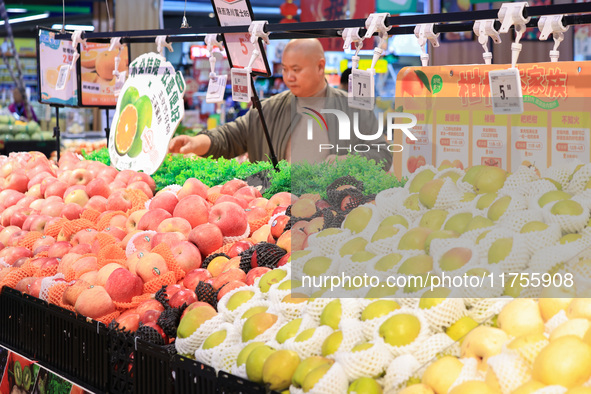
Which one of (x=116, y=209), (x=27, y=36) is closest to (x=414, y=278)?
(x=116, y=209)

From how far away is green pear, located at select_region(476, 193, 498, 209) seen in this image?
5.81ft

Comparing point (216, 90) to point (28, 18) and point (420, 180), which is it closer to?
point (420, 180)

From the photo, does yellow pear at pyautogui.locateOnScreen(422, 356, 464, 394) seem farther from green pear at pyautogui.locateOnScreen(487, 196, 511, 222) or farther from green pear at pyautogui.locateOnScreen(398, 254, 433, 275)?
green pear at pyautogui.locateOnScreen(487, 196, 511, 222)

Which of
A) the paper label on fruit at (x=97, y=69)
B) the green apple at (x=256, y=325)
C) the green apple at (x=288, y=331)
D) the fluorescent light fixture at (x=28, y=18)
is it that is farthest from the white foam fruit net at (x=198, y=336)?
the fluorescent light fixture at (x=28, y=18)

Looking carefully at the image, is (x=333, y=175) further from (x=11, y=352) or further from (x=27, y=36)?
(x=27, y=36)

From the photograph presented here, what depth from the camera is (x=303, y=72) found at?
4223 millimetres

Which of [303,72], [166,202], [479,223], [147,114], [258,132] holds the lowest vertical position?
[166,202]

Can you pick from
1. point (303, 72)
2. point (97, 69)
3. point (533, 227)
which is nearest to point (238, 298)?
point (533, 227)

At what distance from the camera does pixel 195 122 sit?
43.3 ft

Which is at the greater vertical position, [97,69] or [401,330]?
[97,69]

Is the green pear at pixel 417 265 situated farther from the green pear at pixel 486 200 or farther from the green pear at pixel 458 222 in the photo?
the green pear at pixel 486 200

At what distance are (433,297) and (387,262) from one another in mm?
197

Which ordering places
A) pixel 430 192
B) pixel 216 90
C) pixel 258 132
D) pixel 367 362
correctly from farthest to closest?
pixel 258 132
pixel 216 90
pixel 430 192
pixel 367 362

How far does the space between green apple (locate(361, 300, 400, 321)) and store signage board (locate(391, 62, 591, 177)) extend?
92 cm
